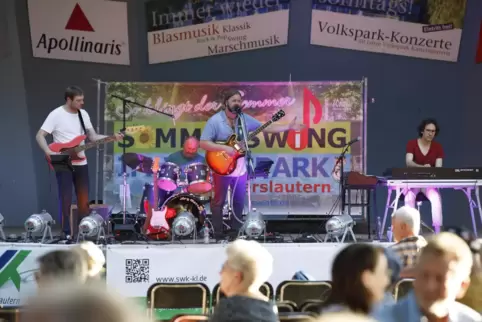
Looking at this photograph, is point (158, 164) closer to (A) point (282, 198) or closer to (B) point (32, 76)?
(A) point (282, 198)

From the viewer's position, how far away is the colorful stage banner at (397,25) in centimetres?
1041

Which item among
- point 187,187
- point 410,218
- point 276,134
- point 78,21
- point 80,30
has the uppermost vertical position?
point 78,21

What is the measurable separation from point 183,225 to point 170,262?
1617mm

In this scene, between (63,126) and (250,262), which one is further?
(63,126)

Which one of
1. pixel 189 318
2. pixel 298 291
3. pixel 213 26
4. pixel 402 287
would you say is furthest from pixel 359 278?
pixel 213 26

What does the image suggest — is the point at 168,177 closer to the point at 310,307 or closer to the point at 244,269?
the point at 310,307

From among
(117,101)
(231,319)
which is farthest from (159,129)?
(231,319)

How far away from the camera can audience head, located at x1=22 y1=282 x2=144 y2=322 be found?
2.91 ft

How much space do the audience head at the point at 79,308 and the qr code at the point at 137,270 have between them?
17.1ft

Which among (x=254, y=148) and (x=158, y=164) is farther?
(x=254, y=148)

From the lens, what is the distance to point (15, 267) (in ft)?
19.6

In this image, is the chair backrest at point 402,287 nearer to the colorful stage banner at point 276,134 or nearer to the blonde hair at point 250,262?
the blonde hair at point 250,262

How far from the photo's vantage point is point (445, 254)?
2.19m

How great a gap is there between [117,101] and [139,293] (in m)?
4.30
